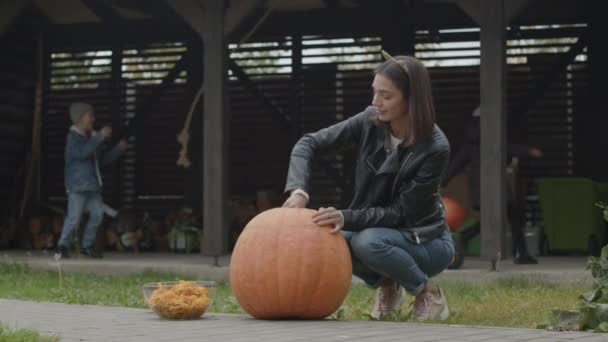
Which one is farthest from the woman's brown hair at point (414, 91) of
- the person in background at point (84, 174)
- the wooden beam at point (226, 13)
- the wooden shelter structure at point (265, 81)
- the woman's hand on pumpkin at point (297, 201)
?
the person in background at point (84, 174)

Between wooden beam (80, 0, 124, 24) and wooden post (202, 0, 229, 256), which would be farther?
wooden beam (80, 0, 124, 24)

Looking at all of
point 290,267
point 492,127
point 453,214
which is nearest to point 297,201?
point 290,267

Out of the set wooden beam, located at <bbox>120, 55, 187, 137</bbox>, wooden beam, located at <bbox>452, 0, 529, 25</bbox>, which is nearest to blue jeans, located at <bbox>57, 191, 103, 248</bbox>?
wooden beam, located at <bbox>120, 55, 187, 137</bbox>

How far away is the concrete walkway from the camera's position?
555 centimetres

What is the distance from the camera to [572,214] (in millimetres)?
12836

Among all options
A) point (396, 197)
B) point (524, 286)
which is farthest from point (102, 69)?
point (396, 197)

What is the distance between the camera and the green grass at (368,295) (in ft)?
23.8

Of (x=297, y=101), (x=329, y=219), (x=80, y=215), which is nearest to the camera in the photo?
(x=329, y=219)

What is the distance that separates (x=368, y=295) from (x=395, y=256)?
2.80m

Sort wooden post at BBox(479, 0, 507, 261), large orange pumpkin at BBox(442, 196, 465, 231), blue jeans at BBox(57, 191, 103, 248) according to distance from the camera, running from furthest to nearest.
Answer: blue jeans at BBox(57, 191, 103, 248)
large orange pumpkin at BBox(442, 196, 465, 231)
wooden post at BBox(479, 0, 507, 261)

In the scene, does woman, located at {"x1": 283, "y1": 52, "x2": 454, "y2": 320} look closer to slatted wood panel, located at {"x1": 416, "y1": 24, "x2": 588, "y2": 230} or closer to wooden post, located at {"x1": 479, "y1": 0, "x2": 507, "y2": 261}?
wooden post, located at {"x1": 479, "y1": 0, "x2": 507, "y2": 261}

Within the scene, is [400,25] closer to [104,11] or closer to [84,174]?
[104,11]

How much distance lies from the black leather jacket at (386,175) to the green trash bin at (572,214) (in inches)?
242

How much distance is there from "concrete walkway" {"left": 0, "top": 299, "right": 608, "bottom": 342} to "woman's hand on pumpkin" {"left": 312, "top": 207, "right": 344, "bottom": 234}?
0.48 meters
